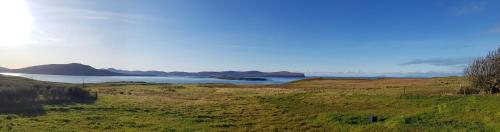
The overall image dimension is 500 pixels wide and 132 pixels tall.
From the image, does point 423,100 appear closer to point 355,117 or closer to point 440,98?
point 440,98

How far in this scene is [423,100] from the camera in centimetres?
3728

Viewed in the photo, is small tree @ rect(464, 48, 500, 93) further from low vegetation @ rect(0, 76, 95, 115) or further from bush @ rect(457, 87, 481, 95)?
low vegetation @ rect(0, 76, 95, 115)

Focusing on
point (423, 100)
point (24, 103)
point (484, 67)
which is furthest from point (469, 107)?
point (24, 103)

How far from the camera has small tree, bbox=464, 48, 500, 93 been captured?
41.2 m

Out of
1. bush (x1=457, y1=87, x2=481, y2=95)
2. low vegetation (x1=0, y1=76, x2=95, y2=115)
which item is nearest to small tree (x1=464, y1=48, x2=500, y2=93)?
bush (x1=457, y1=87, x2=481, y2=95)

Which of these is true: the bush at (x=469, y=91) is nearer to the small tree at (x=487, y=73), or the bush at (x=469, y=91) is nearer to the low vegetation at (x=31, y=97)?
the small tree at (x=487, y=73)

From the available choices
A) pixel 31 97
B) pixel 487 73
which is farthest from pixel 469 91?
pixel 31 97

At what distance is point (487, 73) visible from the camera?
138 ft

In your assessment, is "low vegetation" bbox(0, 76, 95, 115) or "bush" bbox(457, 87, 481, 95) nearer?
"low vegetation" bbox(0, 76, 95, 115)

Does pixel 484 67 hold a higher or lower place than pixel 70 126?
higher

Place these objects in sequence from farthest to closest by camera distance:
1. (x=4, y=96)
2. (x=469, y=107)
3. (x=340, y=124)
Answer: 1. (x=4, y=96)
2. (x=469, y=107)
3. (x=340, y=124)

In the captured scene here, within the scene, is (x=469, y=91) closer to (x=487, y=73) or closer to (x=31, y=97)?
(x=487, y=73)

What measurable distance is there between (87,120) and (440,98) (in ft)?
107

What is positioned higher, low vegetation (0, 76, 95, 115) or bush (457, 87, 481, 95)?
bush (457, 87, 481, 95)
